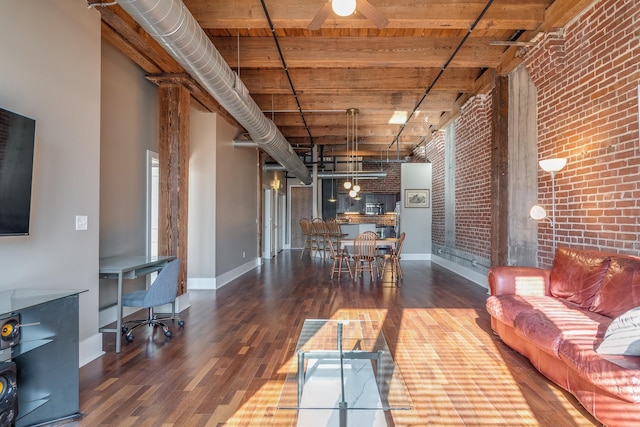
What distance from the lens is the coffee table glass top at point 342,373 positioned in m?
1.81

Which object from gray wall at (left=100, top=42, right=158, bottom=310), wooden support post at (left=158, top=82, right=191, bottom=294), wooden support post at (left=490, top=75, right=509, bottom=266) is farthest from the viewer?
wooden support post at (left=490, top=75, right=509, bottom=266)

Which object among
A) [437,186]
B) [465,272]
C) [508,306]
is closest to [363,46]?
[508,306]

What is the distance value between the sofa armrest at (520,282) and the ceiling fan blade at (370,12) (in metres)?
2.51

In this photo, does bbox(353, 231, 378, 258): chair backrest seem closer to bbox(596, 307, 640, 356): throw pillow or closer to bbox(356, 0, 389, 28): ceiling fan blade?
bbox(356, 0, 389, 28): ceiling fan blade

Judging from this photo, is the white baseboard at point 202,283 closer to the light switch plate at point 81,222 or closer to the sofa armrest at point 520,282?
the light switch plate at point 81,222

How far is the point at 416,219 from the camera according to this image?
9.31 m

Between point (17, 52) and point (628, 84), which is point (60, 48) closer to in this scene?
point (17, 52)

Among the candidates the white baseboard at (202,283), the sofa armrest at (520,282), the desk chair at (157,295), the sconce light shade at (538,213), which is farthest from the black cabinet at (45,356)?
the sconce light shade at (538,213)

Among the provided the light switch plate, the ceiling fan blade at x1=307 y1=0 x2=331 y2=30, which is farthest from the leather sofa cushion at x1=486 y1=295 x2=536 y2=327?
the light switch plate

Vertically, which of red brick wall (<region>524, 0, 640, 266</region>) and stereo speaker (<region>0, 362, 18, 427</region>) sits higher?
red brick wall (<region>524, 0, 640, 266</region>)

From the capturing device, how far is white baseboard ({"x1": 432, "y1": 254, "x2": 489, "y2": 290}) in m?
5.75

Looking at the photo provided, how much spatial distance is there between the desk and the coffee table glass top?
1.67 meters

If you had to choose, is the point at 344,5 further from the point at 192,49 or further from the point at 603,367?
the point at 603,367

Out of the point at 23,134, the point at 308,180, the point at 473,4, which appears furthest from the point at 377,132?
the point at 23,134
